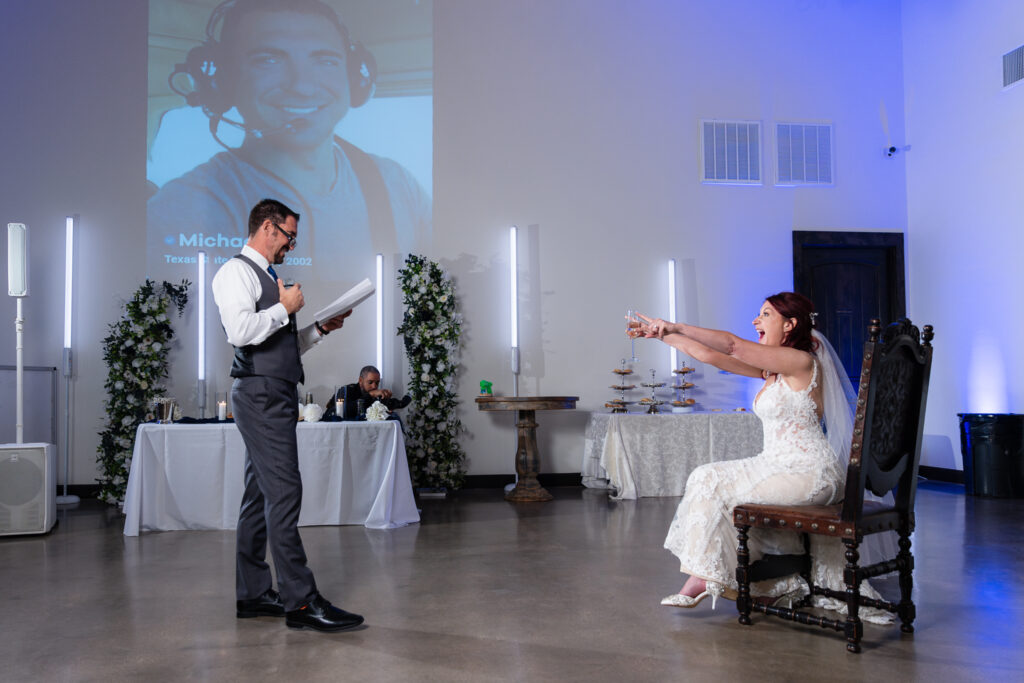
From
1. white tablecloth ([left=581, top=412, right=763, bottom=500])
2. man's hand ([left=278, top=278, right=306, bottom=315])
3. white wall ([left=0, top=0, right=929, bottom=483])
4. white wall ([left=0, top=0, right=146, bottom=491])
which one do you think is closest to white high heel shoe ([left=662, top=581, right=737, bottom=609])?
man's hand ([left=278, top=278, right=306, bottom=315])

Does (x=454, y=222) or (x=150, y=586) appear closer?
(x=150, y=586)

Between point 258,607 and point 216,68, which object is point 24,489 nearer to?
point 258,607

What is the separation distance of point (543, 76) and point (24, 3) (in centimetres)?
518

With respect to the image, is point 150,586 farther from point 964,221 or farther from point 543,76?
point 964,221

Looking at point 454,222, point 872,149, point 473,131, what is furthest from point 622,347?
point 872,149

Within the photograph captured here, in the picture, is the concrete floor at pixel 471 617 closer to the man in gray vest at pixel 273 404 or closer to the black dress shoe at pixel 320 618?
the black dress shoe at pixel 320 618

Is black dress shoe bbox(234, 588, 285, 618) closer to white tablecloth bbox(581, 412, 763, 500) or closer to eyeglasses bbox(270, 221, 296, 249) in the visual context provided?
eyeglasses bbox(270, 221, 296, 249)

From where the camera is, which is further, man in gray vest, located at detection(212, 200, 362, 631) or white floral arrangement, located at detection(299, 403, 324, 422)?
white floral arrangement, located at detection(299, 403, 324, 422)

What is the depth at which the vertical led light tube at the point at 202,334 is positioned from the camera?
25.0 ft

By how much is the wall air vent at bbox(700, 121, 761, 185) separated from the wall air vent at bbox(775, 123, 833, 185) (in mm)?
253

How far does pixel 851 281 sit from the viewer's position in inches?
353

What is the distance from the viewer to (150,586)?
4.03 metres

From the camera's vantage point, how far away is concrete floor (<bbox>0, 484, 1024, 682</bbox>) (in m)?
2.73

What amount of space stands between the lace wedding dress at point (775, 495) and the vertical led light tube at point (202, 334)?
5.57m
